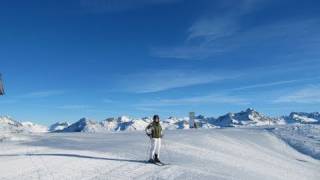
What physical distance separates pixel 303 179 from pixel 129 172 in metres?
14.6

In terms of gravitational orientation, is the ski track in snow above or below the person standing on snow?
below

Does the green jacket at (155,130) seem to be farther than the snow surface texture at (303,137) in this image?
No

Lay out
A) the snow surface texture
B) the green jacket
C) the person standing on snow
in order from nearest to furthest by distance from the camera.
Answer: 1. the person standing on snow
2. the green jacket
3. the snow surface texture

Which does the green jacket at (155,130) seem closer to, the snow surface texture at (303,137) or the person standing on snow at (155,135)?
the person standing on snow at (155,135)

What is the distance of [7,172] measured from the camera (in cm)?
2009

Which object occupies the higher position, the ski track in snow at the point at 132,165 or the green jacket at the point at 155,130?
the green jacket at the point at 155,130

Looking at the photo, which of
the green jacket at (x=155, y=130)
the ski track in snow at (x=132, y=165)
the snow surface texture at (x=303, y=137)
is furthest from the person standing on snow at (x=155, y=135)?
the snow surface texture at (x=303, y=137)

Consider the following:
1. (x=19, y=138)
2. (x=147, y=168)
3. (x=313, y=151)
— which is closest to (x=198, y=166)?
(x=147, y=168)

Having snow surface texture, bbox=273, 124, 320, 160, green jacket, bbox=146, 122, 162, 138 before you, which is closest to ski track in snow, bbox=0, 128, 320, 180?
green jacket, bbox=146, 122, 162, 138

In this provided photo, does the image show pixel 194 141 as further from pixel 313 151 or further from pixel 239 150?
pixel 313 151

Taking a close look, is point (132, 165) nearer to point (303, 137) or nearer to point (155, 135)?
point (155, 135)

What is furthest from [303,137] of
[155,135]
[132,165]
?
[132,165]

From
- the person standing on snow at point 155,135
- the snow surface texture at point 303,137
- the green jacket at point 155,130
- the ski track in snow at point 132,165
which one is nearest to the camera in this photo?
the ski track in snow at point 132,165

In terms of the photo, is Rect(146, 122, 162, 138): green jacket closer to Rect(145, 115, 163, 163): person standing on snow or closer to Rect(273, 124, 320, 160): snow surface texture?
Rect(145, 115, 163, 163): person standing on snow
